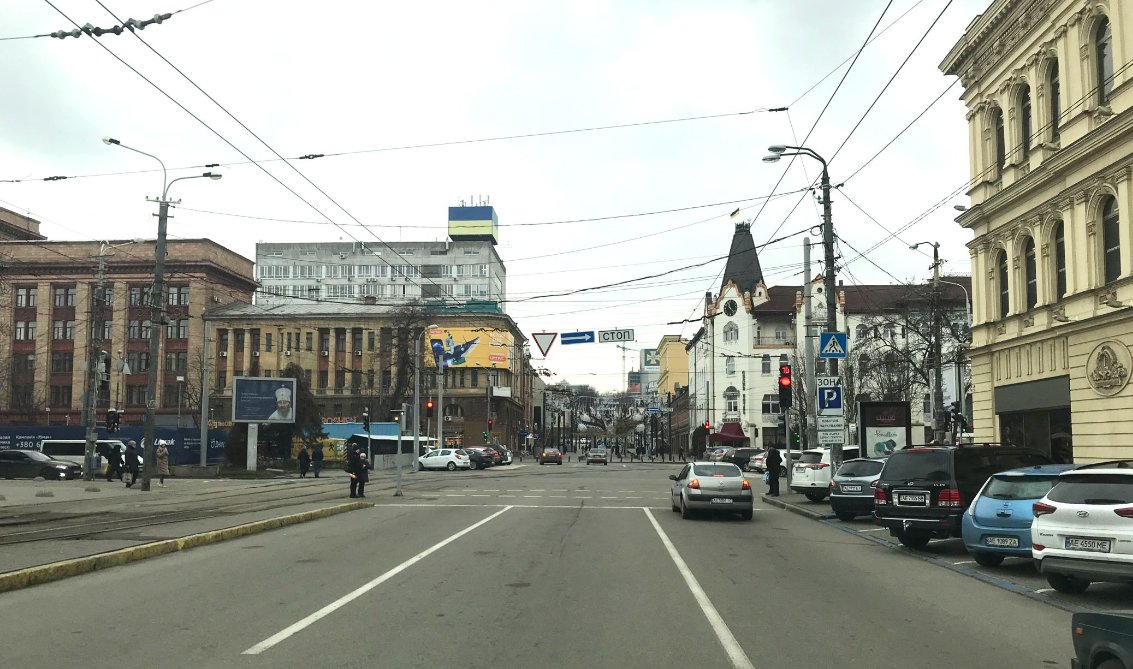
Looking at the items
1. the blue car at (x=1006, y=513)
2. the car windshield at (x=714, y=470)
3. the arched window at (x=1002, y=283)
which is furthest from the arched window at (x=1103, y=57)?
the blue car at (x=1006, y=513)

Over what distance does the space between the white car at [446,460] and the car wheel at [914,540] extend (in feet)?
149

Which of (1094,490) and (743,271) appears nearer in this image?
(1094,490)

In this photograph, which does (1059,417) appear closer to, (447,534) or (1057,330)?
(1057,330)

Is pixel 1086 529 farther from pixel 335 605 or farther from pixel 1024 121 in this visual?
pixel 1024 121

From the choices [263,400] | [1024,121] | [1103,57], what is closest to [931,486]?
[1103,57]

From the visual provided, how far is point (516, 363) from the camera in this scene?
102 metres

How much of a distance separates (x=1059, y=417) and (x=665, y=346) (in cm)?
10397

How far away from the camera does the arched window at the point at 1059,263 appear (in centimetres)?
2706

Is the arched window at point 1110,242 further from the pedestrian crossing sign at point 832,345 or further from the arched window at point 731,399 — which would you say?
the arched window at point 731,399

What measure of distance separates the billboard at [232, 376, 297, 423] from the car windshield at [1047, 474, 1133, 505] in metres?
46.9

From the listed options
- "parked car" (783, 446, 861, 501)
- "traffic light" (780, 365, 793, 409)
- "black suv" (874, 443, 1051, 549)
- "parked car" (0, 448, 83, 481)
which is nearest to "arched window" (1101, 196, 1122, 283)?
"parked car" (783, 446, 861, 501)

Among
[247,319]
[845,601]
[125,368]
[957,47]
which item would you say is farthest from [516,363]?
[845,601]

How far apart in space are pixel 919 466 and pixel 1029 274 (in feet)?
53.6

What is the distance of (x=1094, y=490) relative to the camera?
34.9 ft
